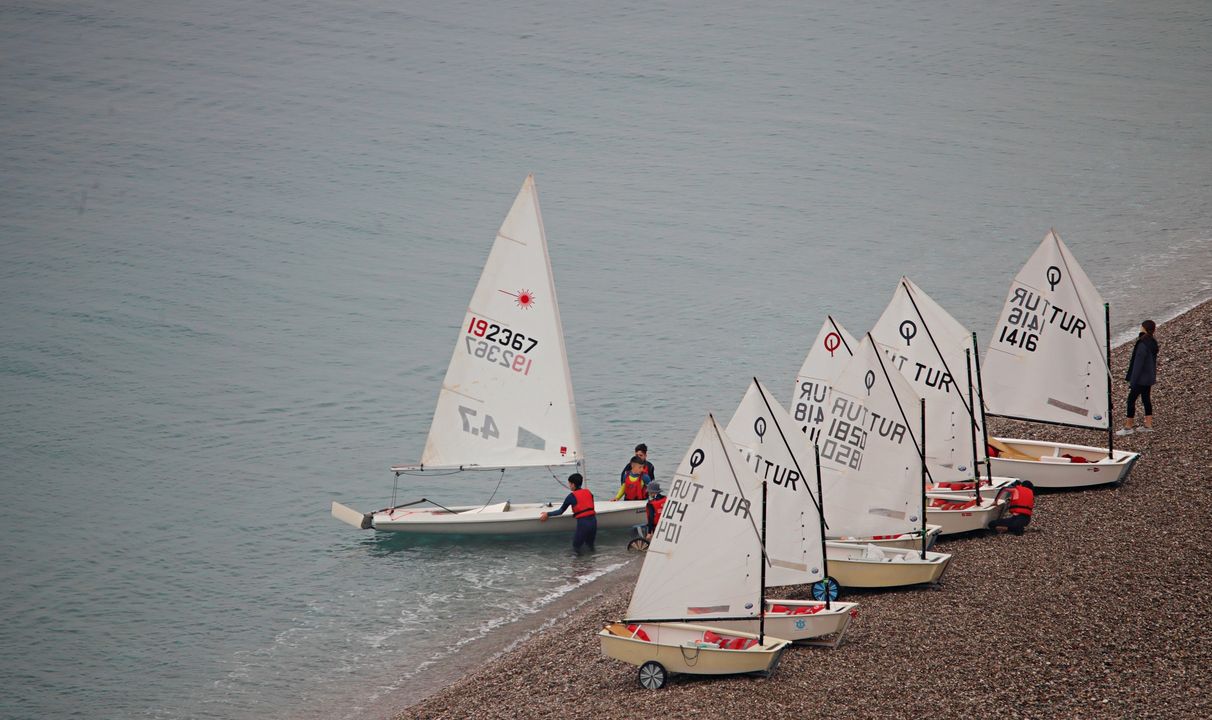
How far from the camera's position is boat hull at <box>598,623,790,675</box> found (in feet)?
55.1

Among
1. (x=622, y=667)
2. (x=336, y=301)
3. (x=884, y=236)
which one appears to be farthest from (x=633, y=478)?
(x=884, y=236)

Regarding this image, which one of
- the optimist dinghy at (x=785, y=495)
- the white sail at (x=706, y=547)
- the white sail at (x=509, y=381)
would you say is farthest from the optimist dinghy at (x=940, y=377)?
the white sail at (x=509, y=381)

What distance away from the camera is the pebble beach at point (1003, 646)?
52.3 feet

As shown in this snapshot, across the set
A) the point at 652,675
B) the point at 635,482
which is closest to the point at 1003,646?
the point at 652,675

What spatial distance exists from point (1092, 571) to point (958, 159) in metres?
60.5

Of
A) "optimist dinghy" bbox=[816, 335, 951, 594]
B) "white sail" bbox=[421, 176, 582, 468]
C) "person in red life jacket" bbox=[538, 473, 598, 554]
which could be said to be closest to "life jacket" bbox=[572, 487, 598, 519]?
"person in red life jacket" bbox=[538, 473, 598, 554]

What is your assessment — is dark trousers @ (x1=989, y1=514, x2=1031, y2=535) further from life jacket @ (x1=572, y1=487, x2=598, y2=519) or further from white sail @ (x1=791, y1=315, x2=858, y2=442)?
life jacket @ (x1=572, y1=487, x2=598, y2=519)

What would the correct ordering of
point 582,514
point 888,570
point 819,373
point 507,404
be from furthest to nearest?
point 507,404
point 582,514
point 819,373
point 888,570

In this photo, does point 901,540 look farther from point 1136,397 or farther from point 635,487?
point 1136,397

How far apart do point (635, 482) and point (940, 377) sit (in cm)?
713

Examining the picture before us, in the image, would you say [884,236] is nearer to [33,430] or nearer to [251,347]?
[251,347]

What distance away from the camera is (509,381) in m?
27.8

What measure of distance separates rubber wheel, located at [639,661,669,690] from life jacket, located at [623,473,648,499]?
9.86m

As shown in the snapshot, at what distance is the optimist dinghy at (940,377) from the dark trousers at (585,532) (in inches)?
283
